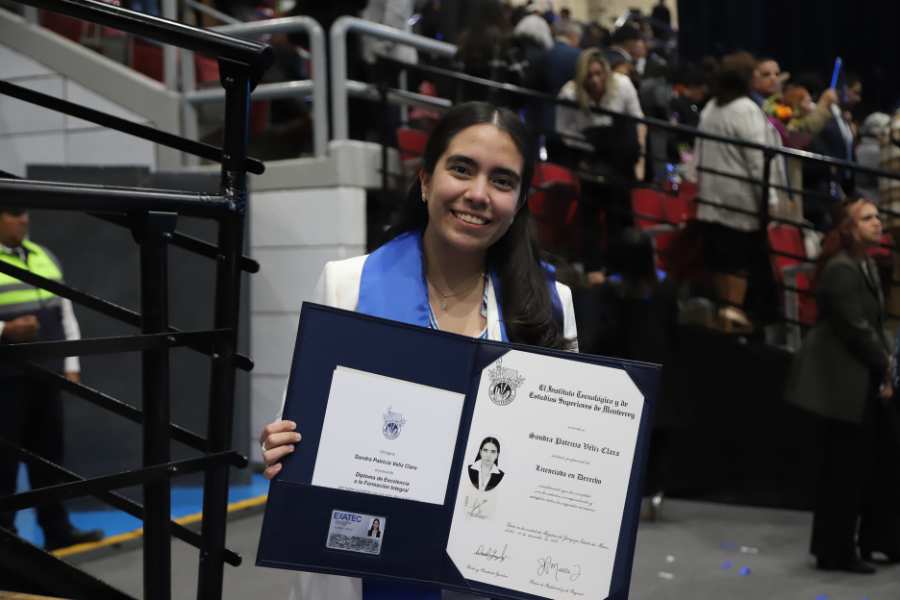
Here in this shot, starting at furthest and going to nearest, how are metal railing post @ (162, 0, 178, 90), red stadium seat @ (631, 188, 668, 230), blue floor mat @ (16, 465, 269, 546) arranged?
red stadium seat @ (631, 188, 668, 230) → metal railing post @ (162, 0, 178, 90) → blue floor mat @ (16, 465, 269, 546)

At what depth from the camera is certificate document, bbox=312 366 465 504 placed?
1.86 metres

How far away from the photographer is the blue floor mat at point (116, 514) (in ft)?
20.9

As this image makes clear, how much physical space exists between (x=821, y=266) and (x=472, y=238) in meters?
4.40

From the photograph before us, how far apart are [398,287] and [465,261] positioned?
0.16 m

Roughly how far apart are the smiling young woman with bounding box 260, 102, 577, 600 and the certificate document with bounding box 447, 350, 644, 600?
0.89ft

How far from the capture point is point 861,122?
12180 mm

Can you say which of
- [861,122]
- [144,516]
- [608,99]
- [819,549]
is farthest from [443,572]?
[861,122]

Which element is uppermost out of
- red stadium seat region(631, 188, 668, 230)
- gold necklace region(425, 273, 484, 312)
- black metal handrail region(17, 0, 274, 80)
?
red stadium seat region(631, 188, 668, 230)

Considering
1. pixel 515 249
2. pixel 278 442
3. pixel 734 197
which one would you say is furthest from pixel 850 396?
pixel 278 442

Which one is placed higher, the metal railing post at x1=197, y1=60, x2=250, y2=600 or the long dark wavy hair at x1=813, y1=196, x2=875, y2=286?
the long dark wavy hair at x1=813, y1=196, x2=875, y2=286

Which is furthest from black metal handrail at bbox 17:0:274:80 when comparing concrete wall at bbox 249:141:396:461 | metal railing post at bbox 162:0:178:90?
metal railing post at bbox 162:0:178:90

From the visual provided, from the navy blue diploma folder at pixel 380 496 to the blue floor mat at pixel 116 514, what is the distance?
4444mm

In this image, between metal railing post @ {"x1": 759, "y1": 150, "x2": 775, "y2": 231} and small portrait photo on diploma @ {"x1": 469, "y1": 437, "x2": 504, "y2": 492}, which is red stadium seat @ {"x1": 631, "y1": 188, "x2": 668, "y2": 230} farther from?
small portrait photo on diploma @ {"x1": 469, "y1": 437, "x2": 504, "y2": 492}

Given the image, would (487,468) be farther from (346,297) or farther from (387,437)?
(346,297)
